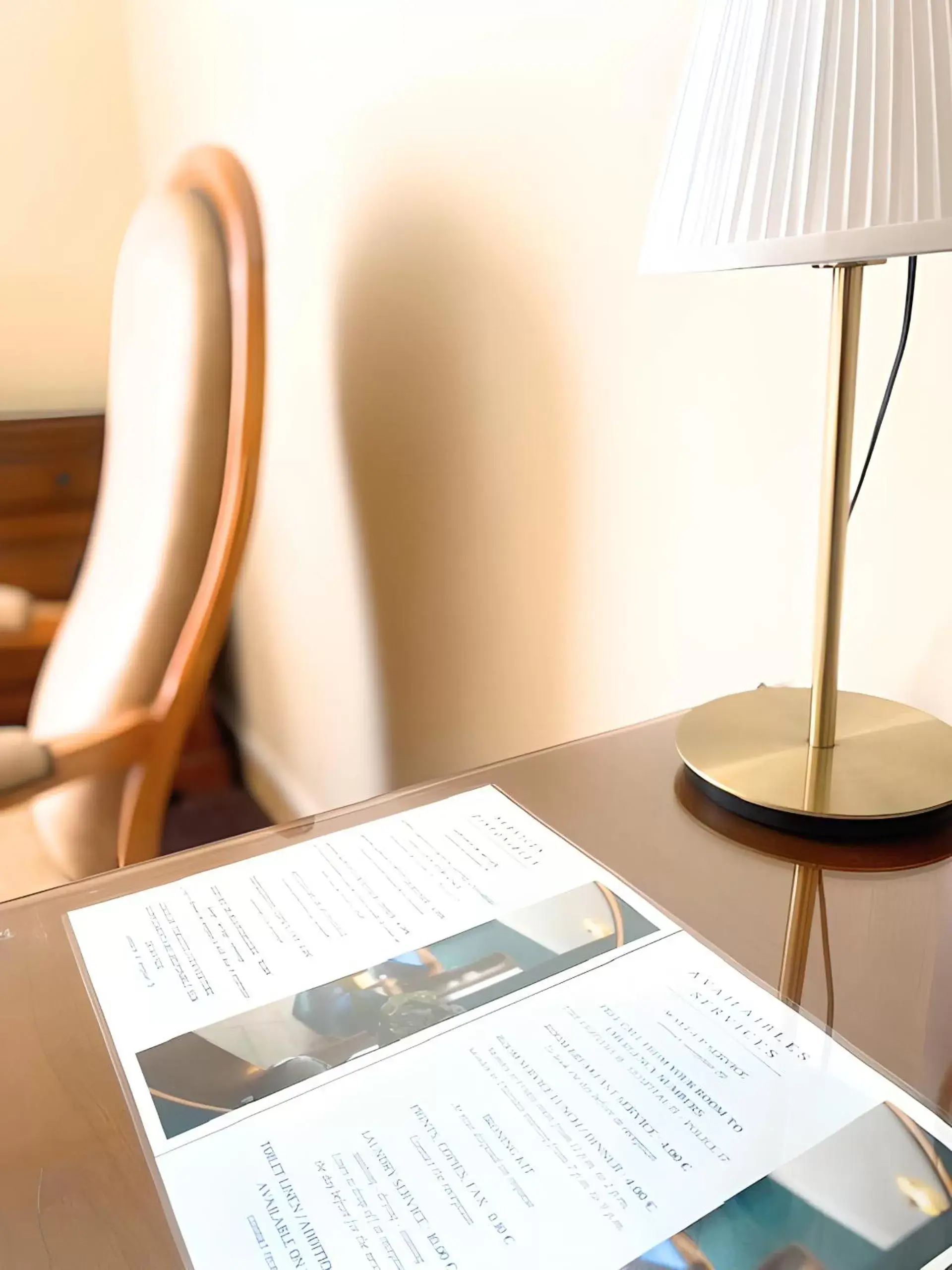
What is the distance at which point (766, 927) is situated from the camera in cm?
47

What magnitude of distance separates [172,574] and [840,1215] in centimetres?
81

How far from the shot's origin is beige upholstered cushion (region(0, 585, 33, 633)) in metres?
1.28

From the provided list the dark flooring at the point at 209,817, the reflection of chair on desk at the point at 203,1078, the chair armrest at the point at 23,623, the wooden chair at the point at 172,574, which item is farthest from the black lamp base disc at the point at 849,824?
the dark flooring at the point at 209,817

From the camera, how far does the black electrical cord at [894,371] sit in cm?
58

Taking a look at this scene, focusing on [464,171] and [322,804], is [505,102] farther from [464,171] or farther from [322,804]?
[322,804]

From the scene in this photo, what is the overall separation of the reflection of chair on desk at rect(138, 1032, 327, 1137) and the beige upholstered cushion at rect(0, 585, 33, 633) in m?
0.99

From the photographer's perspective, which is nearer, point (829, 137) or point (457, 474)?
point (829, 137)

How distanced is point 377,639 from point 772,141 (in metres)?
1.01

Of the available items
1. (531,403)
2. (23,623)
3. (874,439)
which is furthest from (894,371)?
(23,623)

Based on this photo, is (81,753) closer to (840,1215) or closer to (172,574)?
(172,574)

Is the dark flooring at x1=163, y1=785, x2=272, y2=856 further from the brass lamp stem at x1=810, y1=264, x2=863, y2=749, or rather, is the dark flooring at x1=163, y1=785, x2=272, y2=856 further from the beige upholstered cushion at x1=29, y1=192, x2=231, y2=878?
the brass lamp stem at x1=810, y1=264, x2=863, y2=749

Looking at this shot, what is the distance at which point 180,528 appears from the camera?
992mm

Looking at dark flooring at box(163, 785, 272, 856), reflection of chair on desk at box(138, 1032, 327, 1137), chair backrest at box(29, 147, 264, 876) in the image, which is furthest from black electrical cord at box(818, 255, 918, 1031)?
dark flooring at box(163, 785, 272, 856)

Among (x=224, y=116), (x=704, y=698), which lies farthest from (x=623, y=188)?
(x=224, y=116)
